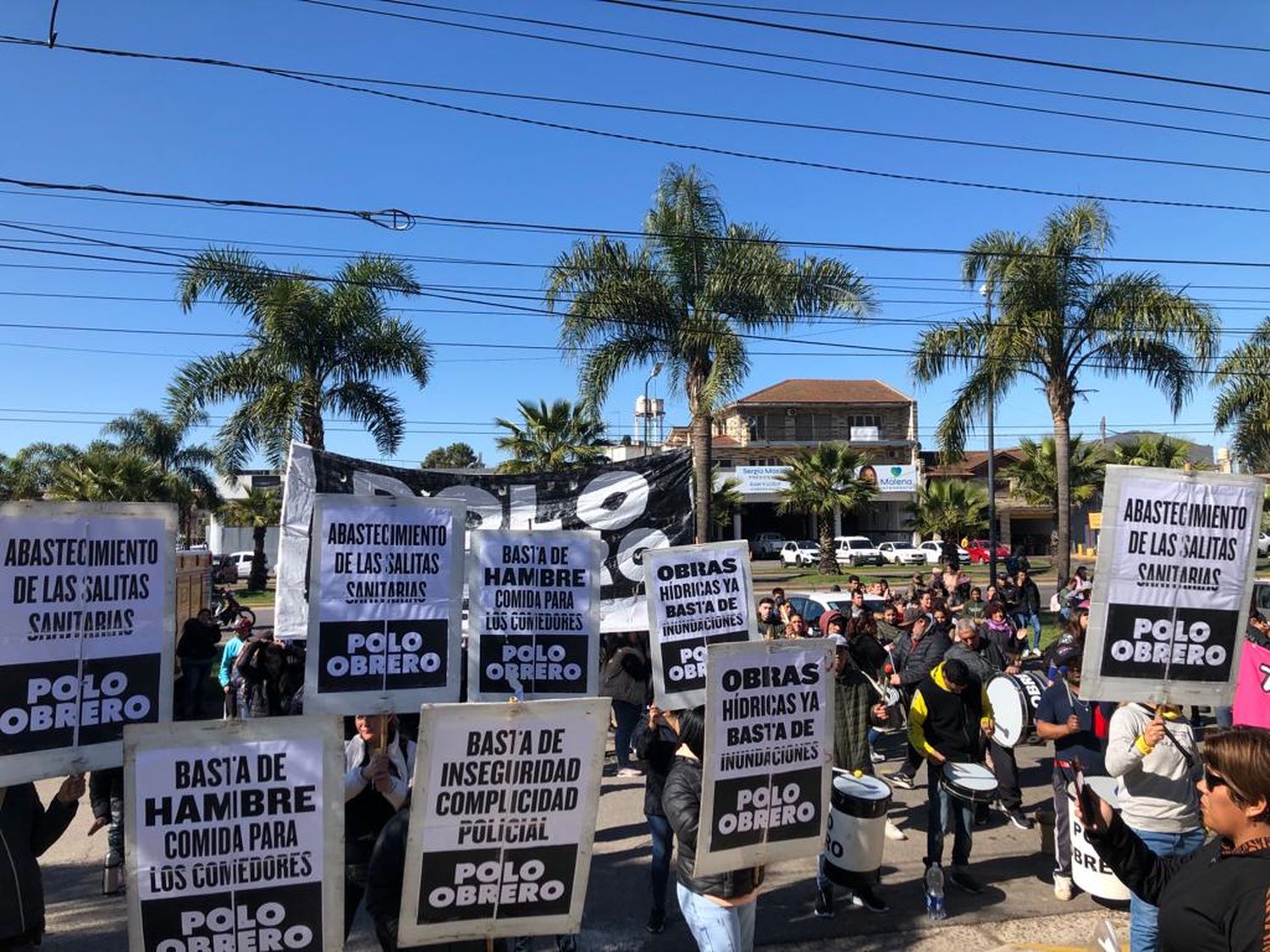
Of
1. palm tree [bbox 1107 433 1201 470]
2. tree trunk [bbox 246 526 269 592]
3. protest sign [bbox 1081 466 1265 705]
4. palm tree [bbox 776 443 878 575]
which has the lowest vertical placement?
tree trunk [bbox 246 526 269 592]

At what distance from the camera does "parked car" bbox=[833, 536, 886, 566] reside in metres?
44.1

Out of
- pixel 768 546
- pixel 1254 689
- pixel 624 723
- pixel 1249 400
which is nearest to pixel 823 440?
pixel 768 546

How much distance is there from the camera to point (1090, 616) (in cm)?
504

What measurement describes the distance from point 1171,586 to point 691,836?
3.02m

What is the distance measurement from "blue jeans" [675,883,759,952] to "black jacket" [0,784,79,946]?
2.78m

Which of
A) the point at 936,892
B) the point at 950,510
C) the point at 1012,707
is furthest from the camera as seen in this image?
the point at 950,510

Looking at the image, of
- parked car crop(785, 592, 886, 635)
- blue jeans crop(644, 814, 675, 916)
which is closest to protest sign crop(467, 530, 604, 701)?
blue jeans crop(644, 814, 675, 916)

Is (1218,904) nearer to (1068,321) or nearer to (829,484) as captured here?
(1068,321)

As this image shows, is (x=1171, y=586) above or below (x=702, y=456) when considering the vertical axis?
below

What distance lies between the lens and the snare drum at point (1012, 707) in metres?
7.30

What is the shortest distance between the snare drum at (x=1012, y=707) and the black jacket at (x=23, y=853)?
252 inches

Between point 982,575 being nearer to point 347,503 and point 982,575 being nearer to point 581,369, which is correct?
point 581,369

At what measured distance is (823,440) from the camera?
176 ft

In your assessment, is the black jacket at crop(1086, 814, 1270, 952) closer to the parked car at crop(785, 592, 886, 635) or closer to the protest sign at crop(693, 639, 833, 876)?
the protest sign at crop(693, 639, 833, 876)
